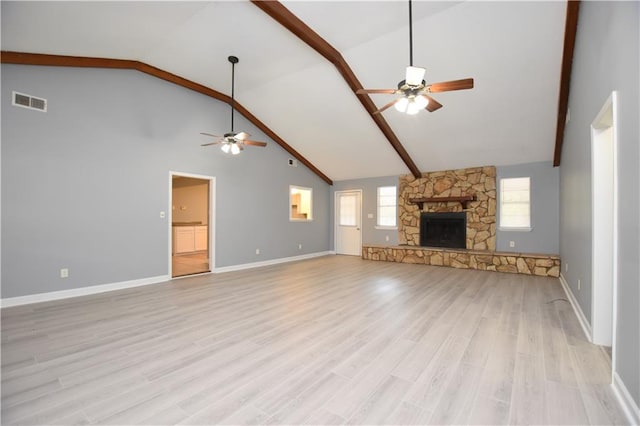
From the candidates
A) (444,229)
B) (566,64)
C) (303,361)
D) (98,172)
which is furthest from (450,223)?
(98,172)

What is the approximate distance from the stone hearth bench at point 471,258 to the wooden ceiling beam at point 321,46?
2.79m

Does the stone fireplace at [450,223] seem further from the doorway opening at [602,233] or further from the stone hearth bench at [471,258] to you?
the doorway opening at [602,233]

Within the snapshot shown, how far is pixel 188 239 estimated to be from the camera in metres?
8.88

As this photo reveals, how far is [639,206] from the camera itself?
1.59 m

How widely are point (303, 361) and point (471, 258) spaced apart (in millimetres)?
5559

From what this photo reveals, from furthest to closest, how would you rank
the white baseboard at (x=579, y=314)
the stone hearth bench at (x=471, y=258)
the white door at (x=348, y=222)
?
1. the white door at (x=348, y=222)
2. the stone hearth bench at (x=471, y=258)
3. the white baseboard at (x=579, y=314)

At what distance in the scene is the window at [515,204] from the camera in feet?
21.4

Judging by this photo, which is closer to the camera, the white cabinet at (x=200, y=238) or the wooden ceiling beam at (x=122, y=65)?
the wooden ceiling beam at (x=122, y=65)

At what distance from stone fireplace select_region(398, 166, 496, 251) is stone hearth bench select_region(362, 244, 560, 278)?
51 centimetres

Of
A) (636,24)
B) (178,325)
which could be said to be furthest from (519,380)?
(178,325)

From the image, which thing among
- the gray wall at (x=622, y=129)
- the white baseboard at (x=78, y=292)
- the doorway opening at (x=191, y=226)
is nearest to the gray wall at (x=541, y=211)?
the gray wall at (x=622, y=129)

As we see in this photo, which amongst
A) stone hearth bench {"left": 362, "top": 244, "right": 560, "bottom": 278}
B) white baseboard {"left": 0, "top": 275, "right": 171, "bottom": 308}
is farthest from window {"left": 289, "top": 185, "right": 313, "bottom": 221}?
white baseboard {"left": 0, "top": 275, "right": 171, "bottom": 308}

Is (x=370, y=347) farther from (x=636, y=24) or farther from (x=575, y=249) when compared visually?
(x=575, y=249)

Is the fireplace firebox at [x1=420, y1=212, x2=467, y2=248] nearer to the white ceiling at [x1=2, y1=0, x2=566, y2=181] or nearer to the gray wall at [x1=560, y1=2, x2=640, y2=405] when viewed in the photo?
the white ceiling at [x1=2, y1=0, x2=566, y2=181]
